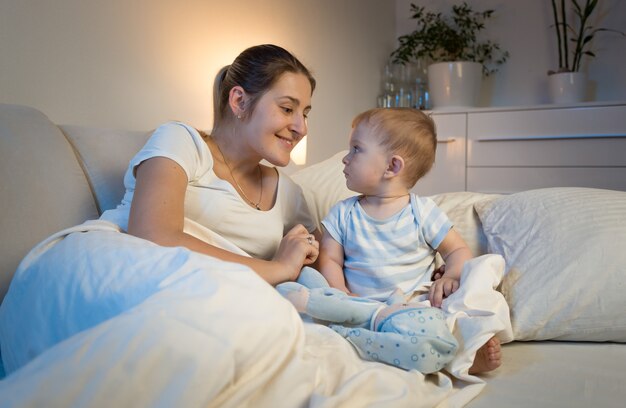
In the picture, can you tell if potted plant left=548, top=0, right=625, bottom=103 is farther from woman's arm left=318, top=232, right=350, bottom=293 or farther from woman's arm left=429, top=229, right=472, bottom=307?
woman's arm left=318, top=232, right=350, bottom=293

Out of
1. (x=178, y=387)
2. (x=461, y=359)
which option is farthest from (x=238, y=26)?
(x=178, y=387)

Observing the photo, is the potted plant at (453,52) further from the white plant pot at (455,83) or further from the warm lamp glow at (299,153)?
the warm lamp glow at (299,153)

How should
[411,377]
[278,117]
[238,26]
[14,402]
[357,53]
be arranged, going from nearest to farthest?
[14,402]
[411,377]
[278,117]
[238,26]
[357,53]

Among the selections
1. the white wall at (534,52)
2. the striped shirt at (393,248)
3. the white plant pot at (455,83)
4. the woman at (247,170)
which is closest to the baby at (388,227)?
the striped shirt at (393,248)

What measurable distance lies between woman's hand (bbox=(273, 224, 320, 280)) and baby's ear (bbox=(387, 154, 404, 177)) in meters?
0.25

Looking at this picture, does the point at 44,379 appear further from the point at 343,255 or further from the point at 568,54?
the point at 568,54

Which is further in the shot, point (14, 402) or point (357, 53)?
point (357, 53)

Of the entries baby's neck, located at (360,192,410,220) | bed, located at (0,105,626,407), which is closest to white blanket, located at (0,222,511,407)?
bed, located at (0,105,626,407)

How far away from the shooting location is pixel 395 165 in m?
1.37

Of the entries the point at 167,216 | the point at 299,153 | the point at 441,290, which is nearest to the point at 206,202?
the point at 167,216

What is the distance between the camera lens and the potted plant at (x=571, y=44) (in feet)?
10.8

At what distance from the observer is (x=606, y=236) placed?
47.3 inches

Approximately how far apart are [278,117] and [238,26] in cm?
122

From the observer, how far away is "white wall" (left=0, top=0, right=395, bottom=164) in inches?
58.7
